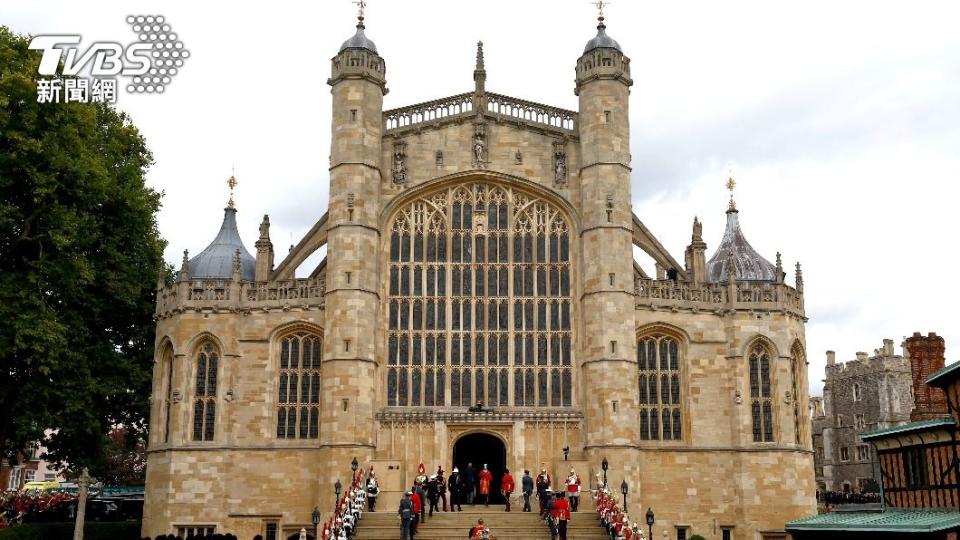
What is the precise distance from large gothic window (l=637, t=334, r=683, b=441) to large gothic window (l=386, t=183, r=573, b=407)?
2.97m

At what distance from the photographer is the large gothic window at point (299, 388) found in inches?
1337

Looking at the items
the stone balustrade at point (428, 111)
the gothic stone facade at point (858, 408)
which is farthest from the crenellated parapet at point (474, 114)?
the gothic stone facade at point (858, 408)

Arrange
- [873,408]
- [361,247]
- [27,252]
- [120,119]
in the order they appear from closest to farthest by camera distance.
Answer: [27,252] < [361,247] < [120,119] < [873,408]

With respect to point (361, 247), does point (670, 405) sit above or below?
below

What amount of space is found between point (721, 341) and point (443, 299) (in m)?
10.3

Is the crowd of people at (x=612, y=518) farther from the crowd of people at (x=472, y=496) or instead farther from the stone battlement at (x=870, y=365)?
the stone battlement at (x=870, y=365)

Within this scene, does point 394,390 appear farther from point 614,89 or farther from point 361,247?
point 614,89

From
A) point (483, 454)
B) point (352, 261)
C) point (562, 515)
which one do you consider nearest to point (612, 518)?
point (562, 515)

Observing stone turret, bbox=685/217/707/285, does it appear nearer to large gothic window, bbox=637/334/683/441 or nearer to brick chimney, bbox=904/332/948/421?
large gothic window, bbox=637/334/683/441

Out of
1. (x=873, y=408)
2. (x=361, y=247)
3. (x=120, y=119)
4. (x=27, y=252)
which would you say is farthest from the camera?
(x=873, y=408)

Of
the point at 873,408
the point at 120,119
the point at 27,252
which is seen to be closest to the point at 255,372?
the point at 27,252

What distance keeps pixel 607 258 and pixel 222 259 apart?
48.9ft

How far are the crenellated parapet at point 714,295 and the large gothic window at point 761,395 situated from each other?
1.68 m

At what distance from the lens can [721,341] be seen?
116ft
